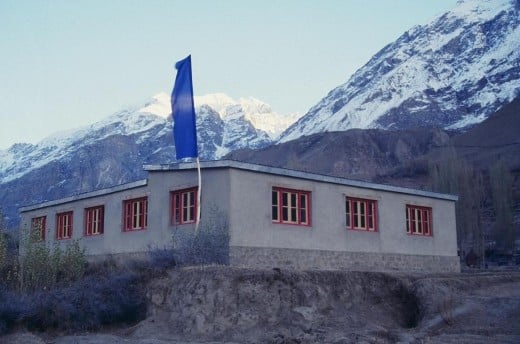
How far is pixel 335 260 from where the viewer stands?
23.7m

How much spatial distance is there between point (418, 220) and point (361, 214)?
155 inches

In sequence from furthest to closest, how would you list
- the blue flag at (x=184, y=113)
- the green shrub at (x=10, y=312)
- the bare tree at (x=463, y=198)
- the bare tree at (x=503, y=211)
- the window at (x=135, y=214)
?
the bare tree at (x=503, y=211) < the bare tree at (x=463, y=198) < the window at (x=135, y=214) < the blue flag at (x=184, y=113) < the green shrub at (x=10, y=312)

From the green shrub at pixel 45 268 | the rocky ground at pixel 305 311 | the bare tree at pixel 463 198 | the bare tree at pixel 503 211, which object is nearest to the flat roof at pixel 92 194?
the green shrub at pixel 45 268

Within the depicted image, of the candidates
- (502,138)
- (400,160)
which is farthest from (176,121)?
(400,160)

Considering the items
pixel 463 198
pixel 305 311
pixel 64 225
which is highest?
pixel 463 198

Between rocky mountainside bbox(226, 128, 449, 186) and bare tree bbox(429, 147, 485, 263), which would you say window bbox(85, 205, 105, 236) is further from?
rocky mountainside bbox(226, 128, 449, 186)

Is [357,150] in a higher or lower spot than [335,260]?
higher

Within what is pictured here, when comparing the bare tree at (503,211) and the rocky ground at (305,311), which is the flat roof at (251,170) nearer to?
the rocky ground at (305,311)

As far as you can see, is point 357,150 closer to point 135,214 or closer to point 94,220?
point 94,220

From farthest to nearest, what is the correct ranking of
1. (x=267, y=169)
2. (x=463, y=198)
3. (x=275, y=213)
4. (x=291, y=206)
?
(x=463, y=198) → (x=291, y=206) → (x=275, y=213) → (x=267, y=169)

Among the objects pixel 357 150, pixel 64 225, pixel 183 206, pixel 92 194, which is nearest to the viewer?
pixel 183 206

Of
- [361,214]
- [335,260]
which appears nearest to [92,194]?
[335,260]

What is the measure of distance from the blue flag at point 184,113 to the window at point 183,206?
1418 mm

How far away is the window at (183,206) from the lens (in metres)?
22.2
